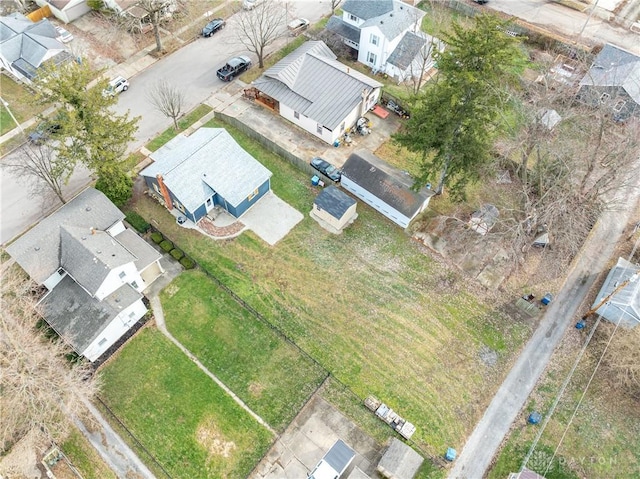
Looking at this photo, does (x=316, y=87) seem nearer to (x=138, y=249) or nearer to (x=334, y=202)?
(x=334, y=202)

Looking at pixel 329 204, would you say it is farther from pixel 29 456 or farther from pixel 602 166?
pixel 29 456

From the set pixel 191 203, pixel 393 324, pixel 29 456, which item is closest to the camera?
pixel 29 456

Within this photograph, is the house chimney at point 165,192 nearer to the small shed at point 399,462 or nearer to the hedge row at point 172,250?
the hedge row at point 172,250

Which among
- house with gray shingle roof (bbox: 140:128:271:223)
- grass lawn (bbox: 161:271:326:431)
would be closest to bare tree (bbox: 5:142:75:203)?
house with gray shingle roof (bbox: 140:128:271:223)

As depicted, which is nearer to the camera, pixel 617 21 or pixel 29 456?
pixel 29 456

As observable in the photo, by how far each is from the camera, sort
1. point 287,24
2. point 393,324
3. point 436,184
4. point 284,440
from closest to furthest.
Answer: point 284,440 → point 393,324 → point 436,184 → point 287,24

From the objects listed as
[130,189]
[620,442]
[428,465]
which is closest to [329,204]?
[130,189]

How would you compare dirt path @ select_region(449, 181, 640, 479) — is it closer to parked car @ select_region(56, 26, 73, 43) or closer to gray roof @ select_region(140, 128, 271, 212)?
gray roof @ select_region(140, 128, 271, 212)
